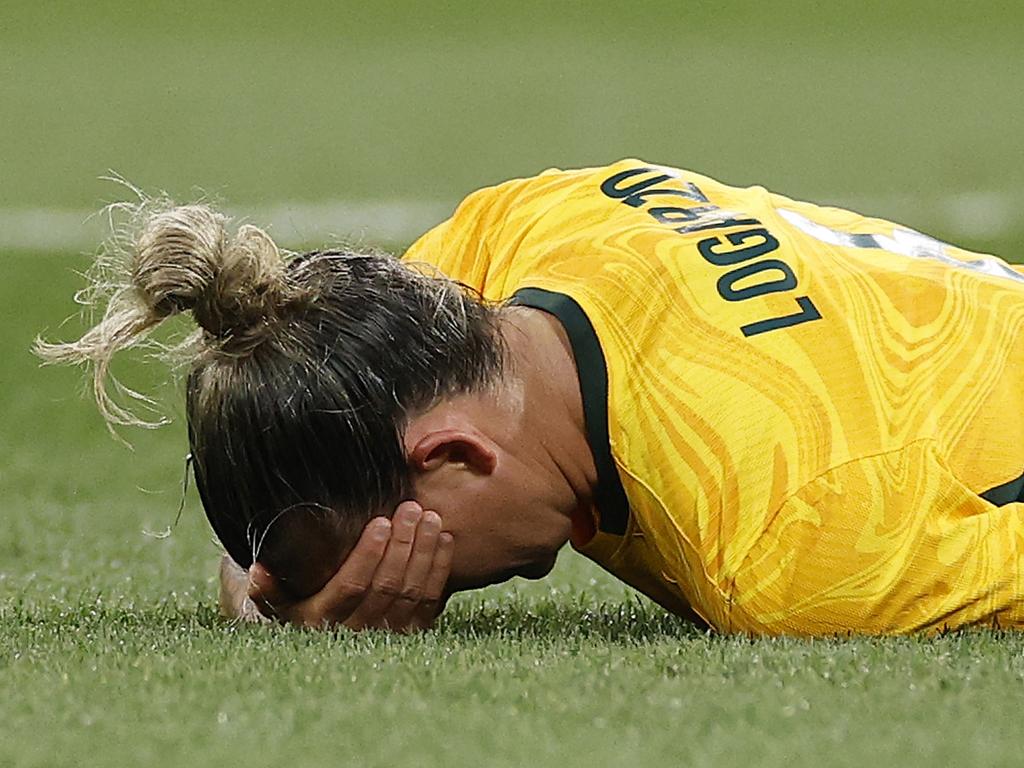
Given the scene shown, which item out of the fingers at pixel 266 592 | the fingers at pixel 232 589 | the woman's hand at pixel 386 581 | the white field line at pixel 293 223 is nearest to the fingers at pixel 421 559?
the woman's hand at pixel 386 581

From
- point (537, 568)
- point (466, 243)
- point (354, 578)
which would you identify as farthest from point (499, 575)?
point (466, 243)

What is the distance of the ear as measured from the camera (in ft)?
6.14

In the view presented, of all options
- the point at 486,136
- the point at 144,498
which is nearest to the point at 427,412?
the point at 144,498

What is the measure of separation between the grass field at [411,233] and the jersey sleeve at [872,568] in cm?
5

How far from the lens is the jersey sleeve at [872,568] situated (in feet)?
5.91

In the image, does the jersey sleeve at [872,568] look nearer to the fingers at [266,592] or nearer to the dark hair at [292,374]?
the dark hair at [292,374]

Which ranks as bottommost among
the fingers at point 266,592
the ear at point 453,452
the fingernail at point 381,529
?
the fingers at point 266,592

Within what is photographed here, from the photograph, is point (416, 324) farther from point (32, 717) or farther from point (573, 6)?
point (573, 6)

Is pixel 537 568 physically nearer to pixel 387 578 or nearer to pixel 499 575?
pixel 499 575

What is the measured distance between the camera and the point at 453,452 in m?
1.88

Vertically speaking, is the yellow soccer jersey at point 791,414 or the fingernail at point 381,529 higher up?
the yellow soccer jersey at point 791,414

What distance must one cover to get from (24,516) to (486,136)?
467 centimetres

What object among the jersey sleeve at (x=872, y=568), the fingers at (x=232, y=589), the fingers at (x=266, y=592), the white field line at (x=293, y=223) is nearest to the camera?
the jersey sleeve at (x=872, y=568)

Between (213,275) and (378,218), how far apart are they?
13.2 ft
